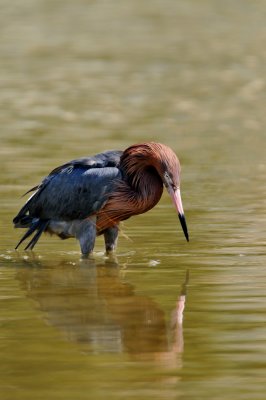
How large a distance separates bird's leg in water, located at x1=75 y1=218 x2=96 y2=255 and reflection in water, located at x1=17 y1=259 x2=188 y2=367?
118 millimetres

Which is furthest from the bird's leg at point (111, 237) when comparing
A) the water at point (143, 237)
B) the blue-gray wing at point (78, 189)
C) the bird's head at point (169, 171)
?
the bird's head at point (169, 171)

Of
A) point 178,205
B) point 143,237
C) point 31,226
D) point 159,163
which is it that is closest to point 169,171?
point 159,163

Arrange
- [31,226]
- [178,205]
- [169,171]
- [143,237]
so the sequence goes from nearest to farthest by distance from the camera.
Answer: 1. [178,205]
2. [169,171]
3. [31,226]
4. [143,237]

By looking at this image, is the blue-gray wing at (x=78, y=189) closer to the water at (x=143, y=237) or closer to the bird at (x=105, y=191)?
the bird at (x=105, y=191)

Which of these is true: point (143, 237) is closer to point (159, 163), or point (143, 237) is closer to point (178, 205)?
point (159, 163)

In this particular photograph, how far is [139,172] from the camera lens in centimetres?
1120

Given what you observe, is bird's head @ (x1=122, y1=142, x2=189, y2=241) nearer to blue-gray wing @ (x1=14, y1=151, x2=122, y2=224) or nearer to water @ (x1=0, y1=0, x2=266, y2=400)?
blue-gray wing @ (x1=14, y1=151, x2=122, y2=224)

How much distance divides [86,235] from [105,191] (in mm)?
399

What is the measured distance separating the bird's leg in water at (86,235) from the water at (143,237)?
0.18 m

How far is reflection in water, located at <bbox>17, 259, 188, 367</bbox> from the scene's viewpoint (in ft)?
26.3

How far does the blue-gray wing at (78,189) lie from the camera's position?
11.2 m

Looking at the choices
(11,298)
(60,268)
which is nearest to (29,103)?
(60,268)

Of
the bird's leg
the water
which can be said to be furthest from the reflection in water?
the bird's leg

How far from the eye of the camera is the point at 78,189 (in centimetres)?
1128
